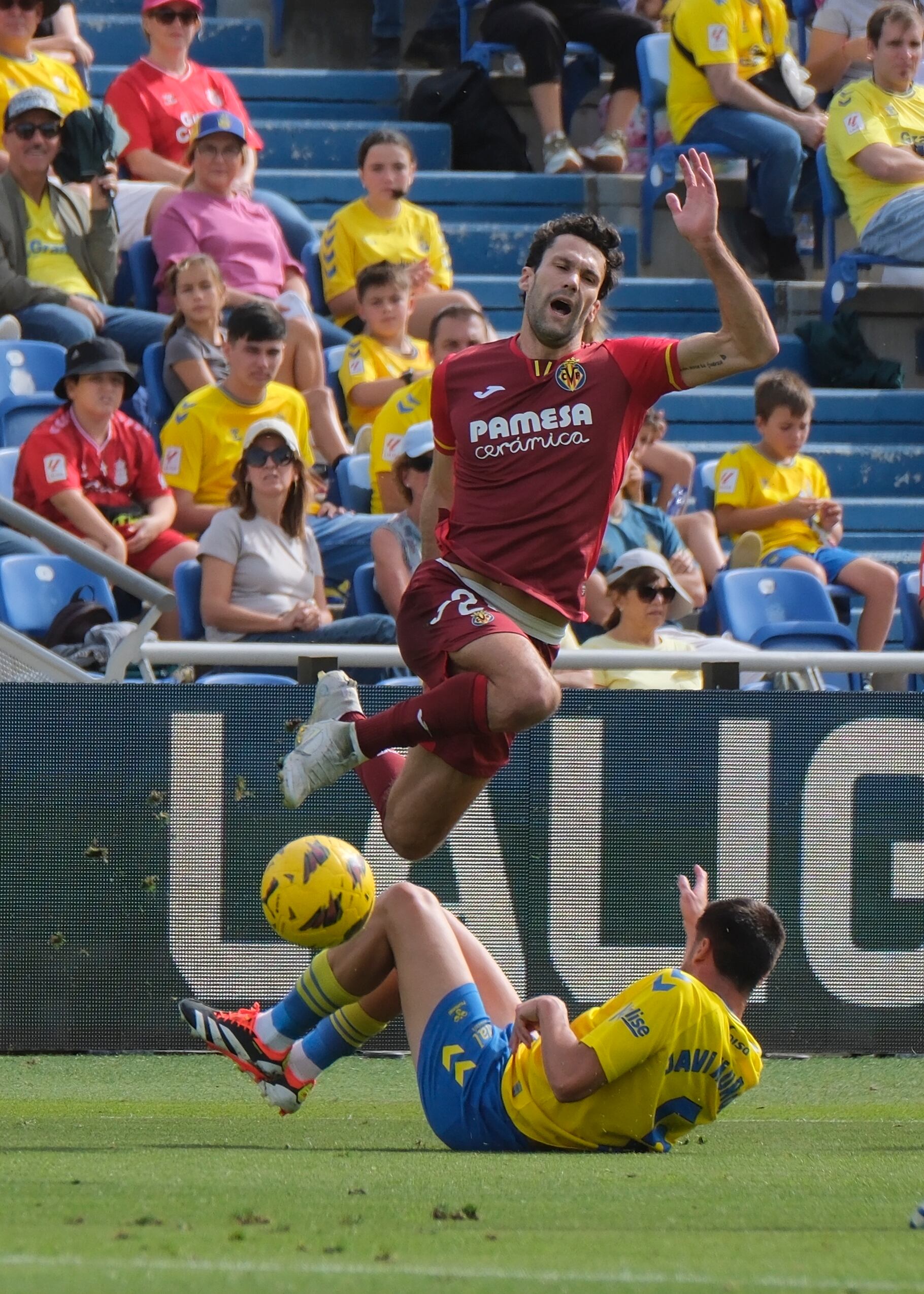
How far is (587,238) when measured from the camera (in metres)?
5.94

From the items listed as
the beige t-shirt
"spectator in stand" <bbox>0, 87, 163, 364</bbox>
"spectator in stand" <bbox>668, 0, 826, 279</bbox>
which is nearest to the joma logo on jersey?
the beige t-shirt

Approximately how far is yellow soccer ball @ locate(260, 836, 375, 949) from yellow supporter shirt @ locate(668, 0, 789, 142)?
28.4ft

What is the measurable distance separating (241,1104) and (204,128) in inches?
253

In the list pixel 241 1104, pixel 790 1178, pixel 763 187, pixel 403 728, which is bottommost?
pixel 241 1104

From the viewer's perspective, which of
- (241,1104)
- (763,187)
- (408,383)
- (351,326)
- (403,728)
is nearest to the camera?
(403,728)

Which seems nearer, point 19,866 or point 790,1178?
point 790,1178

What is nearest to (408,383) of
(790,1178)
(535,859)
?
(535,859)

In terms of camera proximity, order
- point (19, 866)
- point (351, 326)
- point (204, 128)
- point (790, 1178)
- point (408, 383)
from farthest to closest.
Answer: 1. point (351, 326)
2. point (204, 128)
3. point (408, 383)
4. point (19, 866)
5. point (790, 1178)

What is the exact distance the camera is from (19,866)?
296 inches

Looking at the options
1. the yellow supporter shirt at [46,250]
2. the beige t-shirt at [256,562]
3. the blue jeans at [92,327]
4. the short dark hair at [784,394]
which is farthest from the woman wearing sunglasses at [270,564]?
the short dark hair at [784,394]

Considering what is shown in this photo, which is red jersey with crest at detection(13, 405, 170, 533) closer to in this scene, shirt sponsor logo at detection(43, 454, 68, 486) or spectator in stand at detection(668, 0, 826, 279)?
shirt sponsor logo at detection(43, 454, 68, 486)

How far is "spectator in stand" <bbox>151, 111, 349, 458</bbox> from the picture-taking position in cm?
1073

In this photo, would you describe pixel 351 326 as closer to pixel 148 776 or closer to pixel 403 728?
pixel 148 776

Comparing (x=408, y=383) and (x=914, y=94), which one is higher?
(x=914, y=94)
